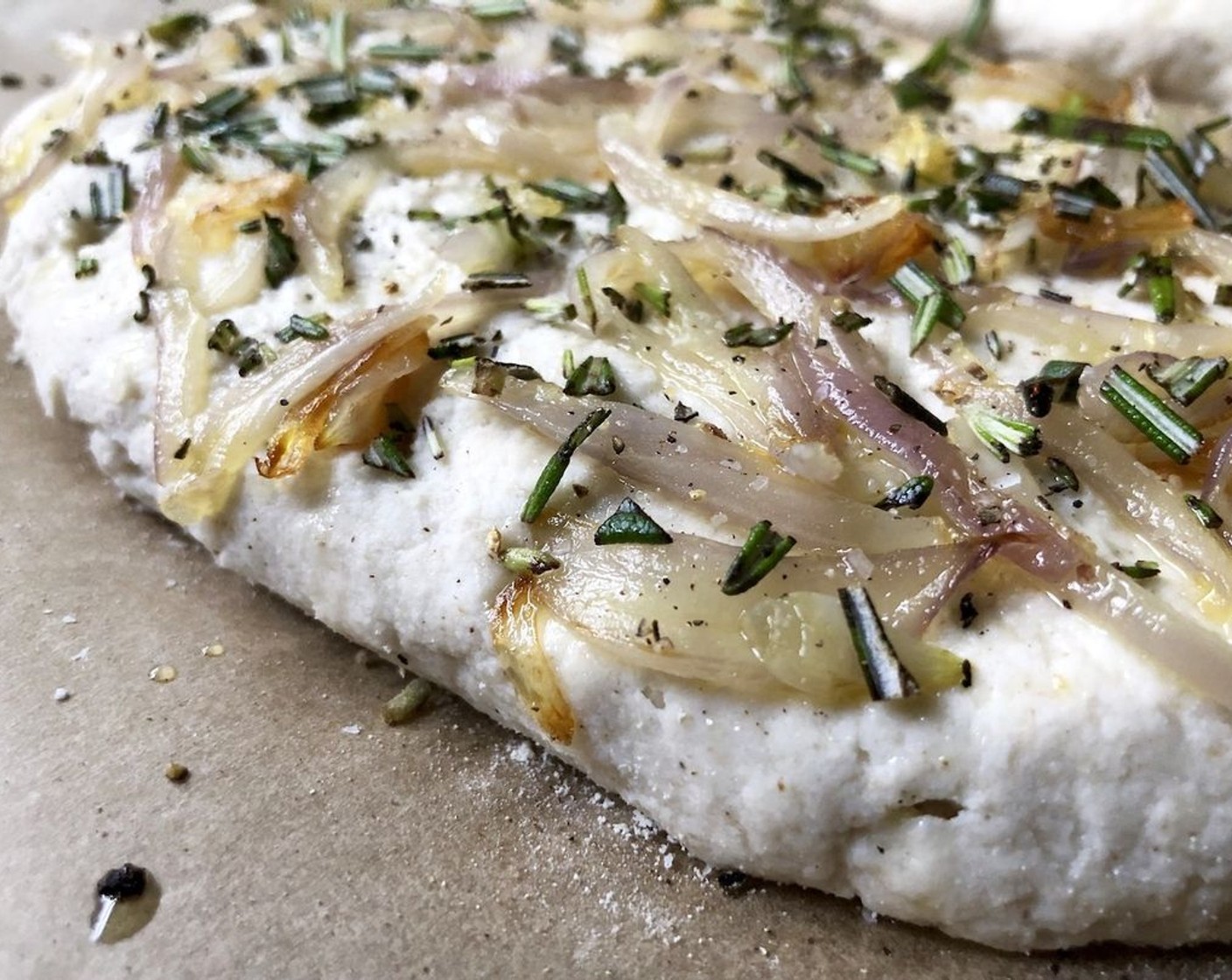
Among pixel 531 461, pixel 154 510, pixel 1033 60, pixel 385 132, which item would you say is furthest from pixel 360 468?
pixel 1033 60

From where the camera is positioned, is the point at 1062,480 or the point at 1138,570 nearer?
the point at 1138,570

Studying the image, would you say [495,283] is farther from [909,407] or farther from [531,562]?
[909,407]

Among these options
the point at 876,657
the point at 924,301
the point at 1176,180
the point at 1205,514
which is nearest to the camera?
the point at 876,657

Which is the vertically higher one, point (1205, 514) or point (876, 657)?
point (1205, 514)

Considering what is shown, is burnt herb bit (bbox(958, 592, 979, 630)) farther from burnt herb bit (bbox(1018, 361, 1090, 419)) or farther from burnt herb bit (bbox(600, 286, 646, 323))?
burnt herb bit (bbox(600, 286, 646, 323))

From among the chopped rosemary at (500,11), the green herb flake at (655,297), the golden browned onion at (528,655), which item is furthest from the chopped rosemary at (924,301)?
the chopped rosemary at (500,11)

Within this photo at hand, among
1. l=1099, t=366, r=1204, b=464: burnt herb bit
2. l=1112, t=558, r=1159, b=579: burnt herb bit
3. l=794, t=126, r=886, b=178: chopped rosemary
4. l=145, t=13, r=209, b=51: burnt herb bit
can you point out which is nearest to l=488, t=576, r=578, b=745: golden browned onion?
l=1112, t=558, r=1159, b=579: burnt herb bit

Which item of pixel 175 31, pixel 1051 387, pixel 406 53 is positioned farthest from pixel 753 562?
pixel 175 31
